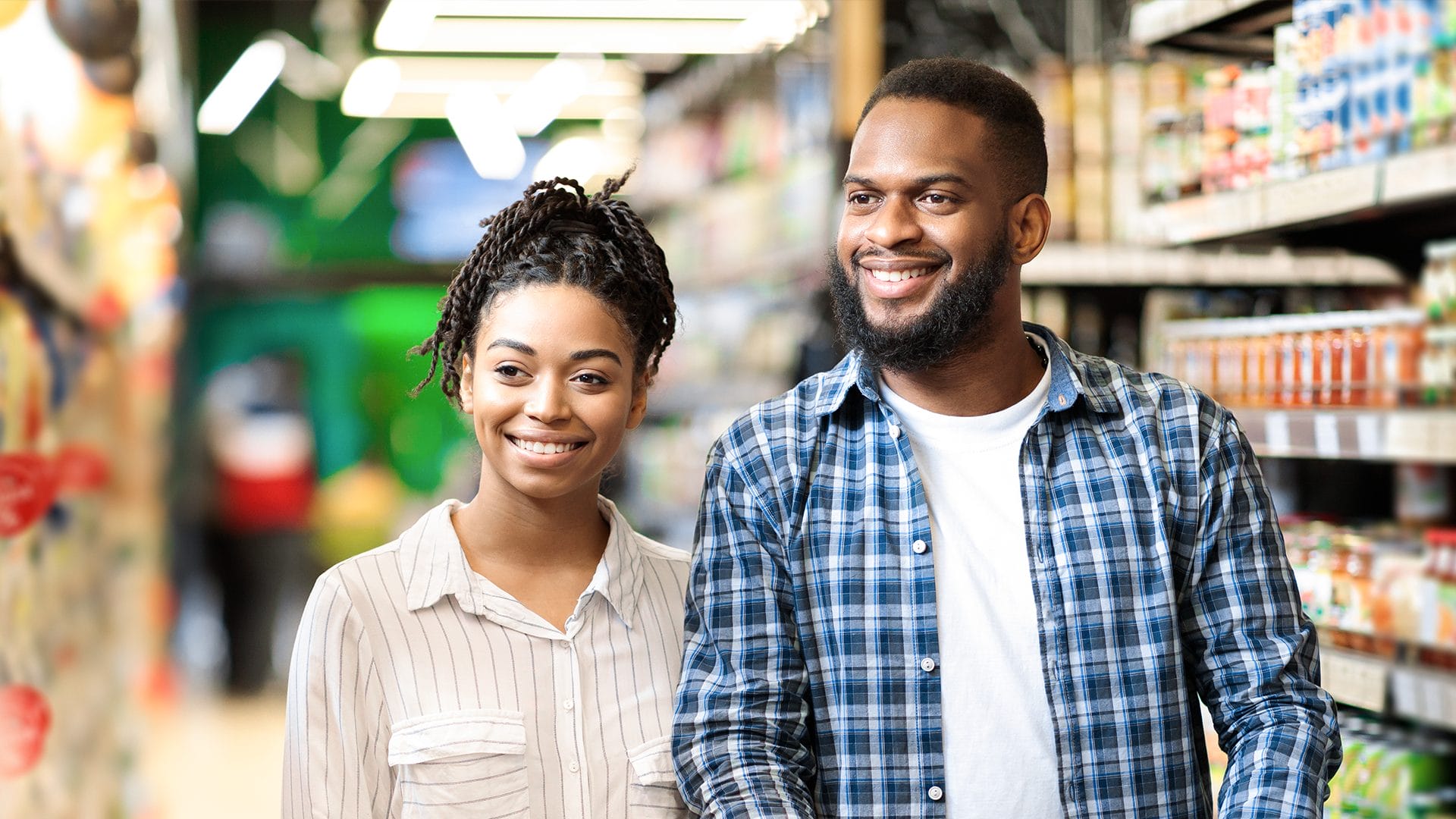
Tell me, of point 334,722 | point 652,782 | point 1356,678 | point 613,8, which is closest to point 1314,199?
point 1356,678

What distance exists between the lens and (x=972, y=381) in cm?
171

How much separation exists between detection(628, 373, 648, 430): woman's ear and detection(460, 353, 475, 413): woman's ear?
19 centimetres

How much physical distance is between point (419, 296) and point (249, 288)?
1.45 meters

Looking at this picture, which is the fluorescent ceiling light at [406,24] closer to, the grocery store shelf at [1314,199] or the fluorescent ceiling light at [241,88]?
the fluorescent ceiling light at [241,88]

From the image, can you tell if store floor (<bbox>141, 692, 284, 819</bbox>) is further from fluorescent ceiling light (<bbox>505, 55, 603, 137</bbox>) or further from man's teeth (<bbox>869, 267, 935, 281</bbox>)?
fluorescent ceiling light (<bbox>505, 55, 603, 137</bbox>)

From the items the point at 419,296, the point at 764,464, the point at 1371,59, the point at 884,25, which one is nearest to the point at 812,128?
the point at 884,25

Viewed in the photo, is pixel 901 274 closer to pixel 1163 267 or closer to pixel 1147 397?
pixel 1147 397

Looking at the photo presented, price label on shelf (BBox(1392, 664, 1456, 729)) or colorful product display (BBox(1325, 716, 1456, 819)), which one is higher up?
price label on shelf (BBox(1392, 664, 1456, 729))

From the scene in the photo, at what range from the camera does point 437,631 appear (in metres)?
1.61

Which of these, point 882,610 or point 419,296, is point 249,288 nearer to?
point 419,296

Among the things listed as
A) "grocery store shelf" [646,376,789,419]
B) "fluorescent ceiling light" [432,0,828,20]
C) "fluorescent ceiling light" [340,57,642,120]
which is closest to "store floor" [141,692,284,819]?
"grocery store shelf" [646,376,789,419]

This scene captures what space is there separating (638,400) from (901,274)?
1.14ft

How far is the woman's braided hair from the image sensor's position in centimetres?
166

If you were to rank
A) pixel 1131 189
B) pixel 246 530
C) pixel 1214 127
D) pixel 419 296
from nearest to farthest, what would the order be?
pixel 1214 127, pixel 1131 189, pixel 246 530, pixel 419 296
